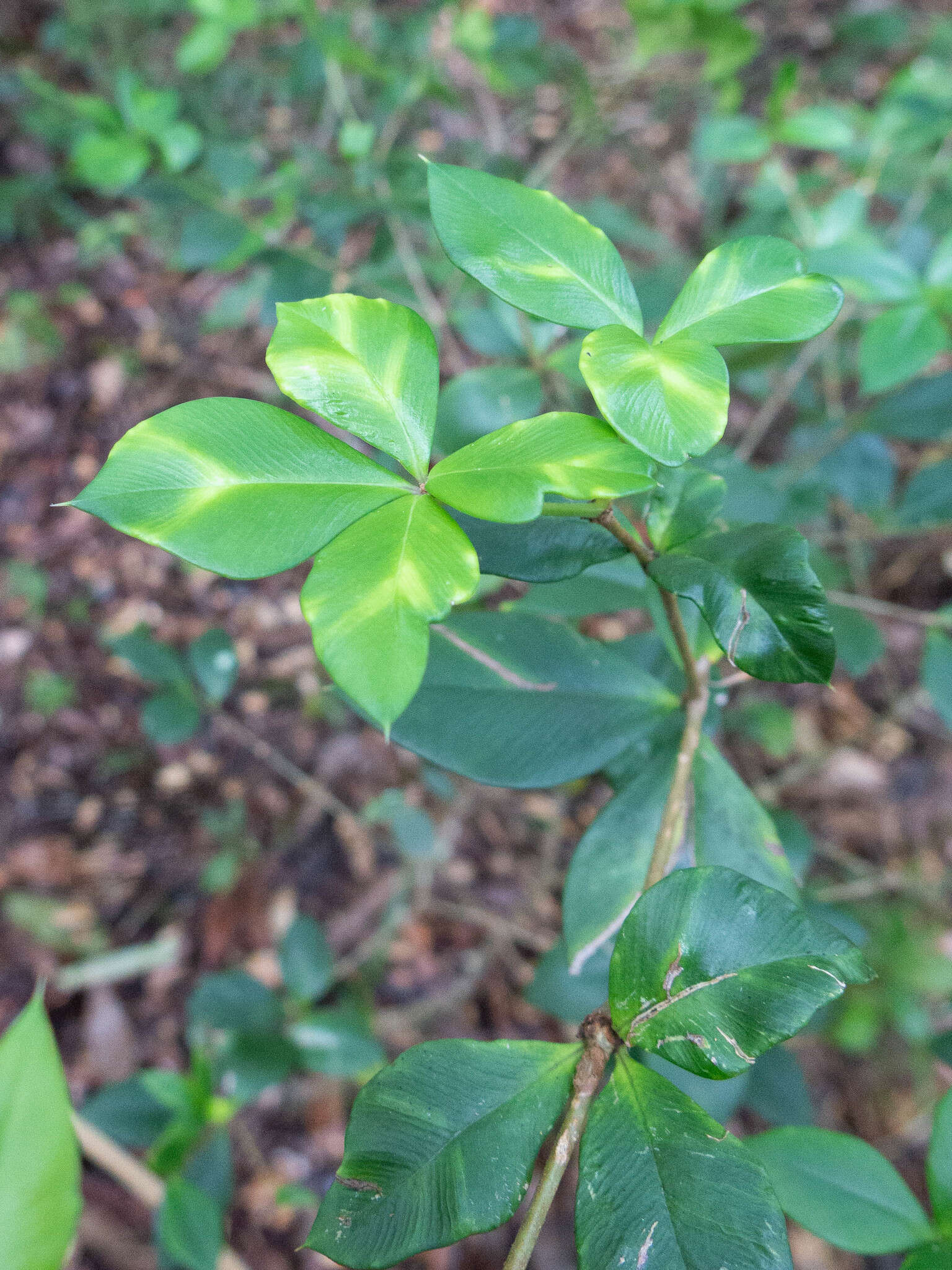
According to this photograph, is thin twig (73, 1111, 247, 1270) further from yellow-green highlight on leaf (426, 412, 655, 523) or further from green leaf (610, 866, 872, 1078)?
yellow-green highlight on leaf (426, 412, 655, 523)

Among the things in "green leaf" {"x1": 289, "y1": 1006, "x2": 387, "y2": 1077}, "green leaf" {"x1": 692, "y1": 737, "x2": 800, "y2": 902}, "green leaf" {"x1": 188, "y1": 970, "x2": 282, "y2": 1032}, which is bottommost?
"green leaf" {"x1": 289, "y1": 1006, "x2": 387, "y2": 1077}

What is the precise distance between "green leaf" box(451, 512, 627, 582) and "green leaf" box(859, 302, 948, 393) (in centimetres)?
66

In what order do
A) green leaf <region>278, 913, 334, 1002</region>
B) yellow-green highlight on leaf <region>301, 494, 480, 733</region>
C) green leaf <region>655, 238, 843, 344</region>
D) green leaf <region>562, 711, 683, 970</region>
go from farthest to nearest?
1. green leaf <region>278, 913, 334, 1002</region>
2. green leaf <region>562, 711, 683, 970</region>
3. green leaf <region>655, 238, 843, 344</region>
4. yellow-green highlight on leaf <region>301, 494, 480, 733</region>

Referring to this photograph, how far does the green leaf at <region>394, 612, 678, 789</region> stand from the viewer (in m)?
0.73

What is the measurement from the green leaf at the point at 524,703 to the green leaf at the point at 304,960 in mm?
875

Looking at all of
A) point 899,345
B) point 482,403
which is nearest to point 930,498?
point 899,345

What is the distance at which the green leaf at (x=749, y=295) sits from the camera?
0.52m

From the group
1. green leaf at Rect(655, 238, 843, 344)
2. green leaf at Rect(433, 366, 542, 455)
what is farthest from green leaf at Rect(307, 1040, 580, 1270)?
green leaf at Rect(433, 366, 542, 455)

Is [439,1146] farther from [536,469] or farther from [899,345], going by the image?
[899,345]

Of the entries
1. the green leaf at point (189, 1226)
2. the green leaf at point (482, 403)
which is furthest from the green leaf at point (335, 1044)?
the green leaf at point (482, 403)

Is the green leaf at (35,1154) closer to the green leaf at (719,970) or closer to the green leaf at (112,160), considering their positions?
the green leaf at (719,970)

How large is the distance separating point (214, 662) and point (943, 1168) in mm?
1168

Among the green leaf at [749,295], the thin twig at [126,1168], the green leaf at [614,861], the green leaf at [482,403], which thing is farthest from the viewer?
the thin twig at [126,1168]

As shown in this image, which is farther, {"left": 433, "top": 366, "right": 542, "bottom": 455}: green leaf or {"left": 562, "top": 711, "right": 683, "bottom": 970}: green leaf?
Result: {"left": 433, "top": 366, "right": 542, "bottom": 455}: green leaf
